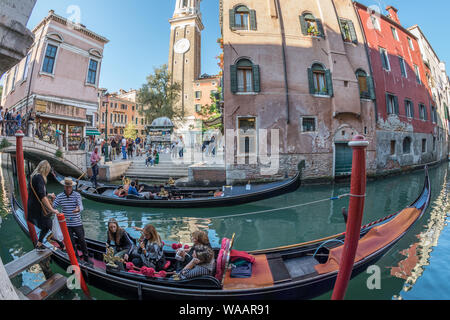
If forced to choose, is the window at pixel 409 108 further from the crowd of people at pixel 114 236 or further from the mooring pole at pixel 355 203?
the crowd of people at pixel 114 236

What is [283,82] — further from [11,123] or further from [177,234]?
[11,123]

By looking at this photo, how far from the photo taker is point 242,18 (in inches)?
405

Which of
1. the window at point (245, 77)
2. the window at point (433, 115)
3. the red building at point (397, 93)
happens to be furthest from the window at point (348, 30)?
the window at point (433, 115)

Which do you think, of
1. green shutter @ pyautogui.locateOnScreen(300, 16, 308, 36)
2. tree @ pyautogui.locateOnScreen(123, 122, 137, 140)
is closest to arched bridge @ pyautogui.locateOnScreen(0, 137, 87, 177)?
green shutter @ pyautogui.locateOnScreen(300, 16, 308, 36)

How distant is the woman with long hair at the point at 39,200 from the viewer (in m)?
2.84

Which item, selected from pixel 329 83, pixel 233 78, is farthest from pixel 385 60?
pixel 233 78

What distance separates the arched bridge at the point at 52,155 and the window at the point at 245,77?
860cm

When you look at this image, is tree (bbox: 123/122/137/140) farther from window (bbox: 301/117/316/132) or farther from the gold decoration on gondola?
the gold decoration on gondola

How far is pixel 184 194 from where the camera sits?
23.6 ft

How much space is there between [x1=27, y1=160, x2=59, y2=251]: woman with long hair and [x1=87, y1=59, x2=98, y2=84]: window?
1461 centimetres

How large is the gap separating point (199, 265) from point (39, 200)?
88.1 inches

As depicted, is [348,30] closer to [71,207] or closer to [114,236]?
[114,236]
